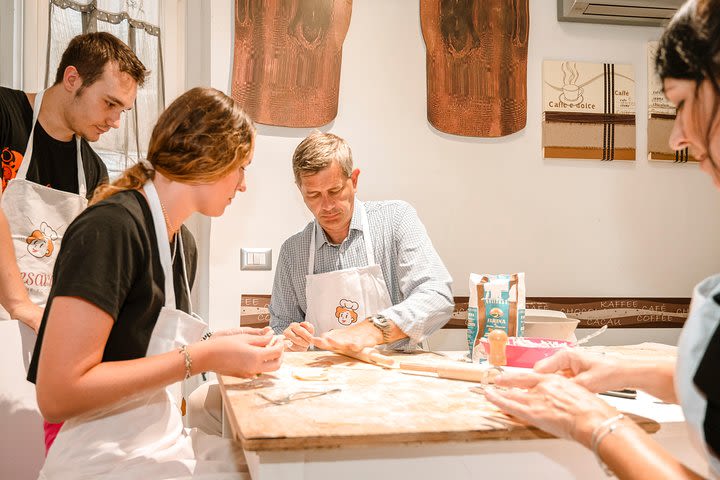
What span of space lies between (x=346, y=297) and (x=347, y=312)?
0.05m

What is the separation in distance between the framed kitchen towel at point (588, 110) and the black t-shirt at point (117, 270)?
2347 millimetres

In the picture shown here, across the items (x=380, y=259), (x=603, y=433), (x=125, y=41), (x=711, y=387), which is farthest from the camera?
(x=125, y=41)

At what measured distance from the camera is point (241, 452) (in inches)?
57.4

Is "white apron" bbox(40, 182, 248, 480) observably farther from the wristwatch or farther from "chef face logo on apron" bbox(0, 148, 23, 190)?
"chef face logo on apron" bbox(0, 148, 23, 190)

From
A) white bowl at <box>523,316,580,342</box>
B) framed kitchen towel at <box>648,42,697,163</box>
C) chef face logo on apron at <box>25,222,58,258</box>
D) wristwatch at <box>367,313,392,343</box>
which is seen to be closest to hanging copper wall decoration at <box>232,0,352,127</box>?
chef face logo on apron at <box>25,222,58,258</box>

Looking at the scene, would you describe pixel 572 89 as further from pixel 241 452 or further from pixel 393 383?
pixel 241 452

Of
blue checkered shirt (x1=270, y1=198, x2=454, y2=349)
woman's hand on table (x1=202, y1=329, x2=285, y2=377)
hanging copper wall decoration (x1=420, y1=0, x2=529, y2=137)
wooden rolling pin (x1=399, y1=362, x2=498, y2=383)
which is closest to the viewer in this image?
woman's hand on table (x1=202, y1=329, x2=285, y2=377)

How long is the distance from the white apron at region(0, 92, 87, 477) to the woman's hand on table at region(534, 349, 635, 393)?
1.55 metres

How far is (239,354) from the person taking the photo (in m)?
1.34

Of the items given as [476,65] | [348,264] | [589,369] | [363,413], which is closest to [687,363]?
[589,369]

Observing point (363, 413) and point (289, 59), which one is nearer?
point (363, 413)

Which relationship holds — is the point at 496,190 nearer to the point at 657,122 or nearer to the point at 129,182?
the point at 657,122

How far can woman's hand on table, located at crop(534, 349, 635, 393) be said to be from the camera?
124 centimetres

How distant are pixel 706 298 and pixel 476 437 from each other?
428 millimetres
